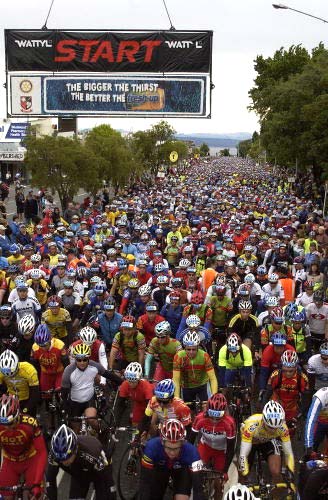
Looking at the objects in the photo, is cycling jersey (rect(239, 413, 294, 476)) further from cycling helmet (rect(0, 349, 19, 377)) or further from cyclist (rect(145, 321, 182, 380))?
cycling helmet (rect(0, 349, 19, 377))

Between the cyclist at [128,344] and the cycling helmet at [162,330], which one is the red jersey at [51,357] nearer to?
the cyclist at [128,344]

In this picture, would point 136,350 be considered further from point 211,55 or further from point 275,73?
point 275,73

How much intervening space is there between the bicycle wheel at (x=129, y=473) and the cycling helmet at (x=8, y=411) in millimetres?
1615

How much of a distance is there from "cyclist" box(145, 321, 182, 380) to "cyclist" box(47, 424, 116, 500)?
112 inches

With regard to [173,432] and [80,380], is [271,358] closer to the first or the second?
[80,380]

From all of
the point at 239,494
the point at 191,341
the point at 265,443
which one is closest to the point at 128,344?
the point at 191,341

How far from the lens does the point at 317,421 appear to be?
23.0ft

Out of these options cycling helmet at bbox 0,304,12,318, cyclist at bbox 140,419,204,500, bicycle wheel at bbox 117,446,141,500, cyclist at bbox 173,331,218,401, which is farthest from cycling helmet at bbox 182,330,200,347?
cycling helmet at bbox 0,304,12,318

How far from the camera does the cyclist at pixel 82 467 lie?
5441 millimetres

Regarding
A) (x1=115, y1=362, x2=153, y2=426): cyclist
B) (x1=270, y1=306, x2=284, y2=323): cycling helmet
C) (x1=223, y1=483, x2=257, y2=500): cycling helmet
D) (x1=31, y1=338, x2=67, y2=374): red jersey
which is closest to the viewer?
(x1=223, y1=483, x2=257, y2=500): cycling helmet

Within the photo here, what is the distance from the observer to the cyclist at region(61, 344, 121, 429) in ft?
25.4

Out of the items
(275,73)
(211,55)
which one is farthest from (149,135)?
(211,55)

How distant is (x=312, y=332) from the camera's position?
1105cm

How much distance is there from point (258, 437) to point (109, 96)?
770 inches
